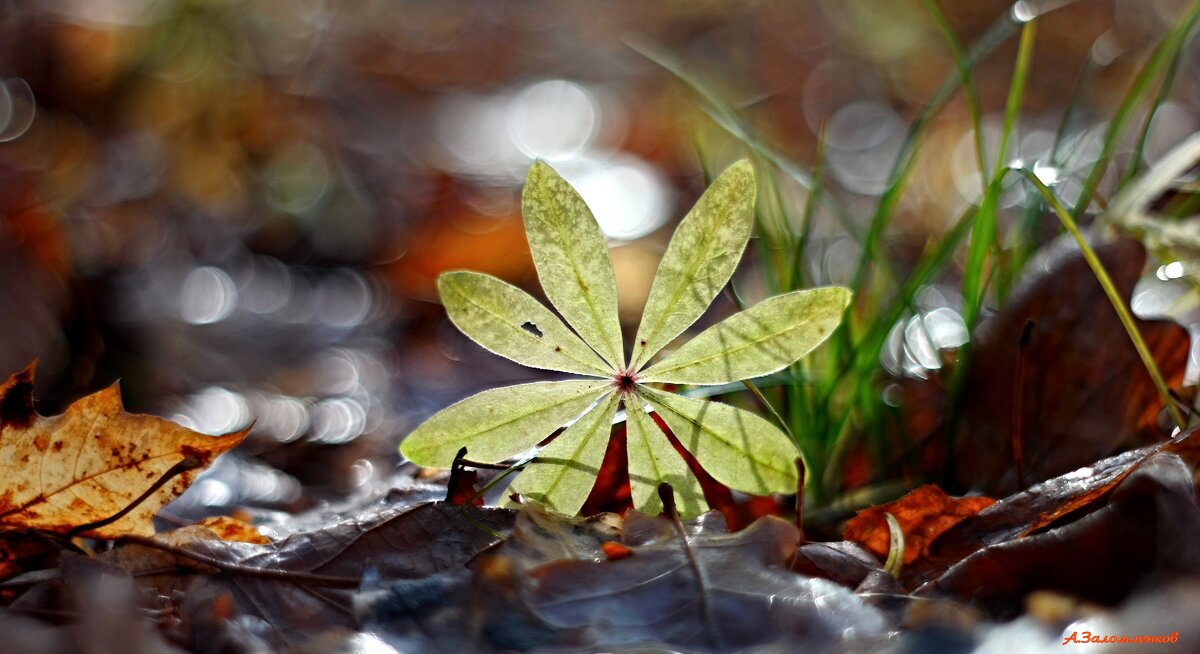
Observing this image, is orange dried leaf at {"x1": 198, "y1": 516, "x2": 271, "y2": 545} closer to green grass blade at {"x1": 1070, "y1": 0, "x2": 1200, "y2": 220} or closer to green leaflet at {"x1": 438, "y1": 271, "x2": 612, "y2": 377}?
green leaflet at {"x1": 438, "y1": 271, "x2": 612, "y2": 377}

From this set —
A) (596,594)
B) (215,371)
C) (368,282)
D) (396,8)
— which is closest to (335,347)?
(215,371)

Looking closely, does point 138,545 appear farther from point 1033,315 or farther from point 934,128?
point 934,128

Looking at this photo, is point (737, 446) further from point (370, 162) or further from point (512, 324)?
point (370, 162)

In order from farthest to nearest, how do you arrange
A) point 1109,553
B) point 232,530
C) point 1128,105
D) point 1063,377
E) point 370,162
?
point 370,162
point 1128,105
point 1063,377
point 232,530
point 1109,553

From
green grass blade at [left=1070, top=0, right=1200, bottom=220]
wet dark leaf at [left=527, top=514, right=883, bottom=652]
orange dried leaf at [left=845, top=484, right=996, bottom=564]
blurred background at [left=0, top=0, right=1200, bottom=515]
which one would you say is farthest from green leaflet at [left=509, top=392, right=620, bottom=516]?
green grass blade at [left=1070, top=0, right=1200, bottom=220]

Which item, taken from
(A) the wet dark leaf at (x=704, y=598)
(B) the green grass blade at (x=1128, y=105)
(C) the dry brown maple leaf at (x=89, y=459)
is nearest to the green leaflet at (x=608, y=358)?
(A) the wet dark leaf at (x=704, y=598)

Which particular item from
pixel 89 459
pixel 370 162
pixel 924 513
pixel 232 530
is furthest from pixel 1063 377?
pixel 370 162
